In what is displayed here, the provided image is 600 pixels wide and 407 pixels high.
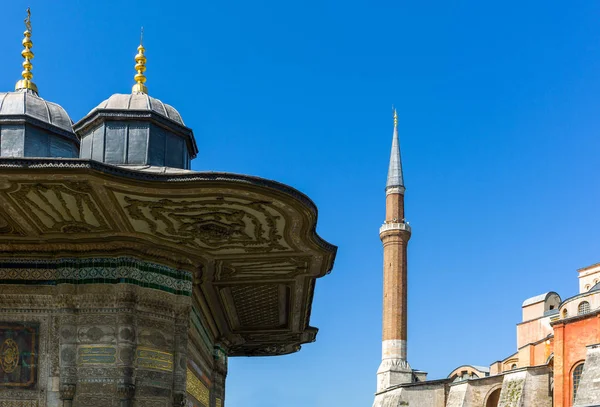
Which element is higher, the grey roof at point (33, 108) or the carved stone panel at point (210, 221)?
the grey roof at point (33, 108)

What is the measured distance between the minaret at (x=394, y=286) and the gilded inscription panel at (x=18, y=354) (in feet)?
139

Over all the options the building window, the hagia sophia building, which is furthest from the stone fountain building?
the building window

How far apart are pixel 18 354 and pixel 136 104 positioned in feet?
10.3

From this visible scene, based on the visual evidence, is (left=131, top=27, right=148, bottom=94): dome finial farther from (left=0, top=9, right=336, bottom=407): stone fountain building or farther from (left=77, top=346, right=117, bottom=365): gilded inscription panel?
(left=77, top=346, right=117, bottom=365): gilded inscription panel

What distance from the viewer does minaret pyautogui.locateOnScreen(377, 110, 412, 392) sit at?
5016 centimetres

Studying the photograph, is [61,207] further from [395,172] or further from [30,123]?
[395,172]

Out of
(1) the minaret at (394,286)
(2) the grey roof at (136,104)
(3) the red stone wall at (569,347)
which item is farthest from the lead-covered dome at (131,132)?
(1) the minaret at (394,286)

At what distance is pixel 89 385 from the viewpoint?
8648mm

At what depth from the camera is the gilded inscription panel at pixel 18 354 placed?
876cm

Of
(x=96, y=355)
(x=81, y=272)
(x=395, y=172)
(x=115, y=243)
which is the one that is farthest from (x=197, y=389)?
(x=395, y=172)

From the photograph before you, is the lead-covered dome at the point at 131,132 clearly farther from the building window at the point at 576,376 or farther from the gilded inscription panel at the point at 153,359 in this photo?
the building window at the point at 576,376

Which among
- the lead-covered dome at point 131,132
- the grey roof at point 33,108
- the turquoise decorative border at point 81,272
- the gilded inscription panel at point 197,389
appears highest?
the grey roof at point 33,108

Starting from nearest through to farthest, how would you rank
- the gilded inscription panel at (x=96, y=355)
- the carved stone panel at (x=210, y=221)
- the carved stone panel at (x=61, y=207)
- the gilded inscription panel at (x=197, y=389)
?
the carved stone panel at (x=61, y=207) < the carved stone panel at (x=210, y=221) < the gilded inscription panel at (x=96, y=355) < the gilded inscription panel at (x=197, y=389)

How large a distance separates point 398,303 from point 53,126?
42769mm
